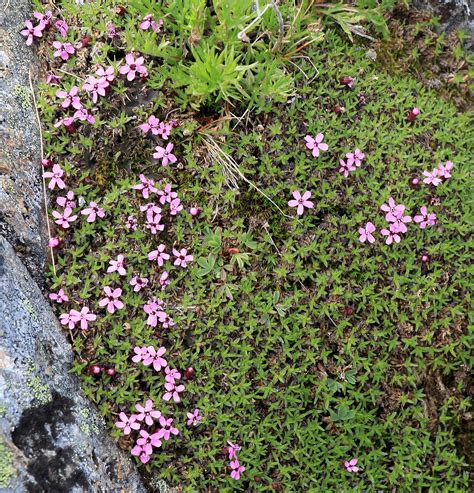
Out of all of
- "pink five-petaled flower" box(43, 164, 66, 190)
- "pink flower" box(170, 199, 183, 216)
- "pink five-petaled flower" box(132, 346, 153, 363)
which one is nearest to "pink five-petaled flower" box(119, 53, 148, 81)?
"pink five-petaled flower" box(43, 164, 66, 190)

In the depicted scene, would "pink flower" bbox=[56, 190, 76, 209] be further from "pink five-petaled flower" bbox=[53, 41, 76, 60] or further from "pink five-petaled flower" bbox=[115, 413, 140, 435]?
"pink five-petaled flower" bbox=[115, 413, 140, 435]

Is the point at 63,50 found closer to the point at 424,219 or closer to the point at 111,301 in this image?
the point at 111,301

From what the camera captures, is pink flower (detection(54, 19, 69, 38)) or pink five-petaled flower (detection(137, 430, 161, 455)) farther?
pink flower (detection(54, 19, 69, 38))

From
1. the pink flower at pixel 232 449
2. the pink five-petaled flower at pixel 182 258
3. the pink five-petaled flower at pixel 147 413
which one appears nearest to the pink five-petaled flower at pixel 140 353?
the pink five-petaled flower at pixel 147 413

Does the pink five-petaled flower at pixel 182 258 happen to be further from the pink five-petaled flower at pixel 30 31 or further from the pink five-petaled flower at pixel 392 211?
the pink five-petaled flower at pixel 30 31

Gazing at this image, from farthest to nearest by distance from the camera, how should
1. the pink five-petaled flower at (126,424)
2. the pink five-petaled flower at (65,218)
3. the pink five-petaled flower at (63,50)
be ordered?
the pink five-petaled flower at (63,50), the pink five-petaled flower at (65,218), the pink five-petaled flower at (126,424)
